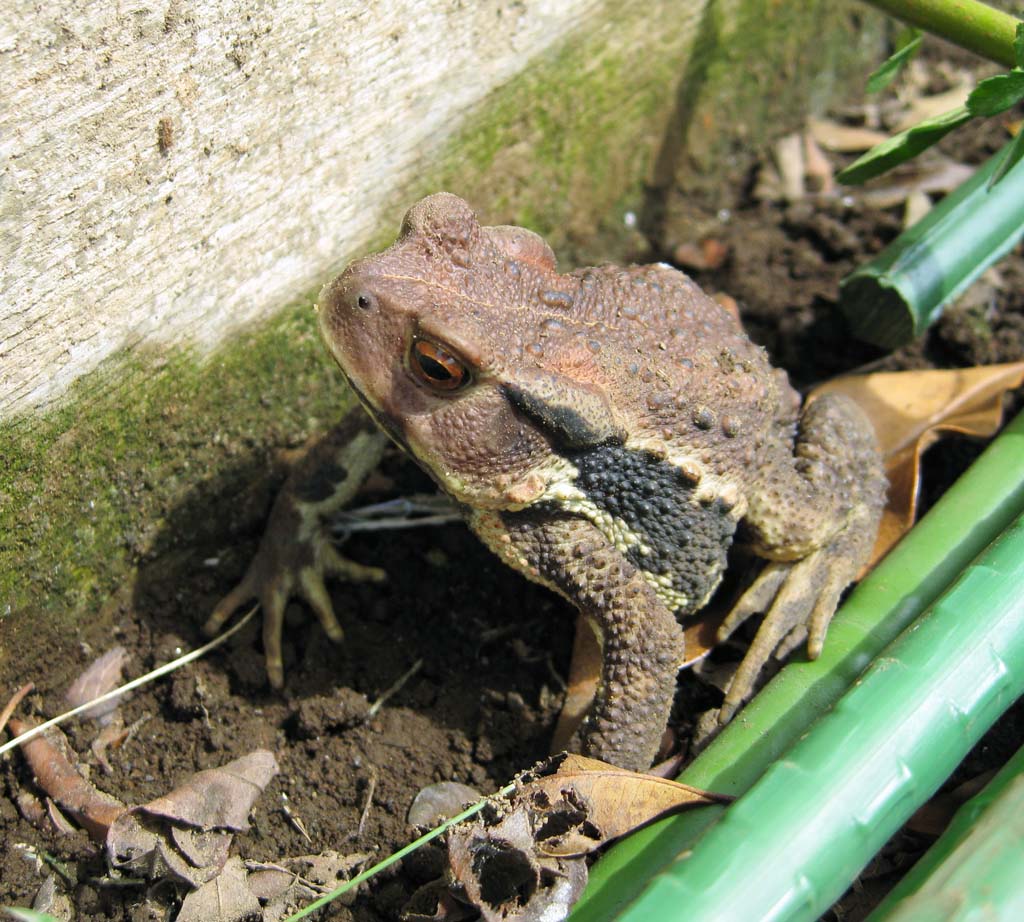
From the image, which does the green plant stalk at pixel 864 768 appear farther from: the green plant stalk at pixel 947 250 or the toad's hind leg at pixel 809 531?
the green plant stalk at pixel 947 250

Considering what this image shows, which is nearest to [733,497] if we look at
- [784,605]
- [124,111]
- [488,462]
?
[784,605]

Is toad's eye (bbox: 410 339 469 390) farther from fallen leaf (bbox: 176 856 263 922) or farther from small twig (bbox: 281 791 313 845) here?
fallen leaf (bbox: 176 856 263 922)

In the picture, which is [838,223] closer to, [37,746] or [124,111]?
[124,111]

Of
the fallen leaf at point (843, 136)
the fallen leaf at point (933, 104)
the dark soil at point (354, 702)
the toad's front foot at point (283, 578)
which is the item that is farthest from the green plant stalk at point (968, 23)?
the toad's front foot at point (283, 578)

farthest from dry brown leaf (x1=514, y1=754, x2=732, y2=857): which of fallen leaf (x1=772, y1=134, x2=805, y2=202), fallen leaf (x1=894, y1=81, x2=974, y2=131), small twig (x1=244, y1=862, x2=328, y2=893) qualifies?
fallen leaf (x1=894, y1=81, x2=974, y2=131)

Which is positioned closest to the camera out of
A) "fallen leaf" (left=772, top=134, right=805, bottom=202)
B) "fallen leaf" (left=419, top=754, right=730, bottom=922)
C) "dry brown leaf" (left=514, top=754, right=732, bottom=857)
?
"fallen leaf" (left=419, top=754, right=730, bottom=922)

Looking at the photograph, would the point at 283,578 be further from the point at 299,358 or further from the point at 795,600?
the point at 795,600
